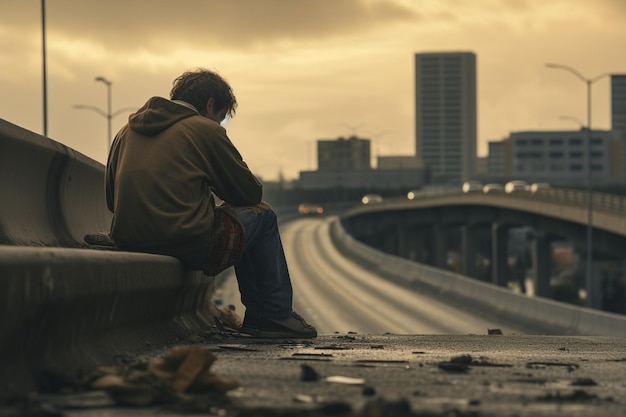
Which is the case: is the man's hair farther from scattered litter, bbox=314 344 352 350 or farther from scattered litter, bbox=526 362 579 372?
scattered litter, bbox=526 362 579 372

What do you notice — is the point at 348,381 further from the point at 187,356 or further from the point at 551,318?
the point at 551,318

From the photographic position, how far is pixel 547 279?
120750 mm

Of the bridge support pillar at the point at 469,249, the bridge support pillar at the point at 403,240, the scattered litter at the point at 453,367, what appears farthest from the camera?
the bridge support pillar at the point at 403,240

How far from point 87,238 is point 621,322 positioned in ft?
119

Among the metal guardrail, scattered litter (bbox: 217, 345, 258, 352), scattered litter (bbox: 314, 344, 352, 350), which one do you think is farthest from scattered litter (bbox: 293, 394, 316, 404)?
the metal guardrail

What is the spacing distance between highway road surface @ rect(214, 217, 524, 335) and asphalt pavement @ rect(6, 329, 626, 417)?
40946mm

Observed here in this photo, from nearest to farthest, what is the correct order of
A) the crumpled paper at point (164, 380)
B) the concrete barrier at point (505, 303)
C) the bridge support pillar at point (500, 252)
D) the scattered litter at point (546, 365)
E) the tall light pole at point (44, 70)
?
the crumpled paper at point (164, 380) < the scattered litter at point (546, 365) < the concrete barrier at point (505, 303) < the tall light pole at point (44, 70) < the bridge support pillar at point (500, 252)

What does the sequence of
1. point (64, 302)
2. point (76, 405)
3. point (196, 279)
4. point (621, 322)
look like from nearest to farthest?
point (76, 405)
point (64, 302)
point (196, 279)
point (621, 322)

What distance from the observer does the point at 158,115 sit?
9.82 metres

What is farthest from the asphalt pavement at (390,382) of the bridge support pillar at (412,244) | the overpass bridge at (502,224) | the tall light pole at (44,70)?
the bridge support pillar at (412,244)

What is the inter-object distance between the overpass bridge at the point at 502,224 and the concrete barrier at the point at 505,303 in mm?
7599

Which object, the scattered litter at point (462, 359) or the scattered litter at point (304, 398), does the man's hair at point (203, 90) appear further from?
the scattered litter at point (304, 398)

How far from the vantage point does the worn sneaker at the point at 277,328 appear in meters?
10.3

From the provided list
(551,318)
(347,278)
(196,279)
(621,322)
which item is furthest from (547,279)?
(196,279)
